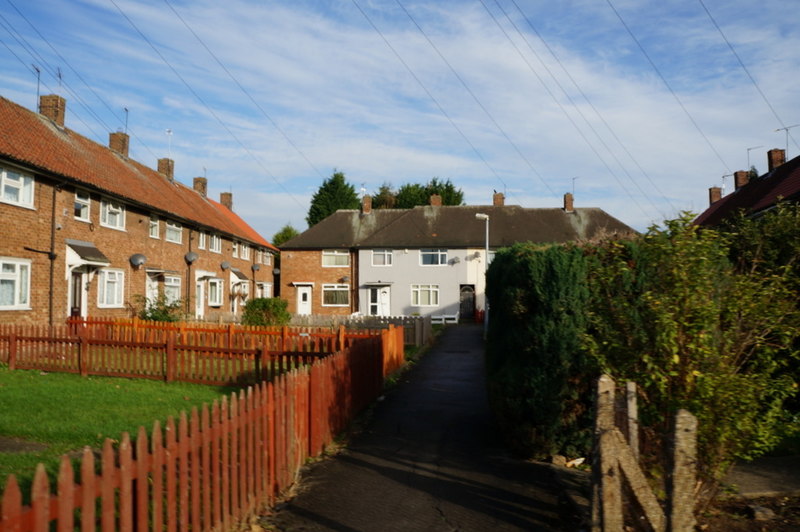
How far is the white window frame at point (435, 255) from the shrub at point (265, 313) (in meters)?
16.6

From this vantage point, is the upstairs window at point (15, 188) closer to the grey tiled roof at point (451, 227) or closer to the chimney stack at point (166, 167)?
the chimney stack at point (166, 167)

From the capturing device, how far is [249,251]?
41.2 metres

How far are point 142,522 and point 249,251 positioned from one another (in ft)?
126

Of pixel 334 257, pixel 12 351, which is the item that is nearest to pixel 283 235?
pixel 334 257

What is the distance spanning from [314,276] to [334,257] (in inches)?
74.4

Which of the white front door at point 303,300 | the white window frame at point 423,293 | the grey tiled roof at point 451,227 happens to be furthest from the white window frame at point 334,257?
the white window frame at point 423,293

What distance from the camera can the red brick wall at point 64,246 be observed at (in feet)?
57.9

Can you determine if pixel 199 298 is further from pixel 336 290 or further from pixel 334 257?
pixel 334 257

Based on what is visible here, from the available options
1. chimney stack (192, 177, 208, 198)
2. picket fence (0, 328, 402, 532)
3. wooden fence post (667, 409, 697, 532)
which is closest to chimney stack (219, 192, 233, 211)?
chimney stack (192, 177, 208, 198)

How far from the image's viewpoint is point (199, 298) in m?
31.3

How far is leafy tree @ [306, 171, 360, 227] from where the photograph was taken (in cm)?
7119

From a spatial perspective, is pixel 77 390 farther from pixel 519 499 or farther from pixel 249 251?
pixel 249 251

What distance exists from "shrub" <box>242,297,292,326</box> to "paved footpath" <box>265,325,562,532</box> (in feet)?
48.6

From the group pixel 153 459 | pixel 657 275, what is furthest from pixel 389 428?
pixel 153 459
